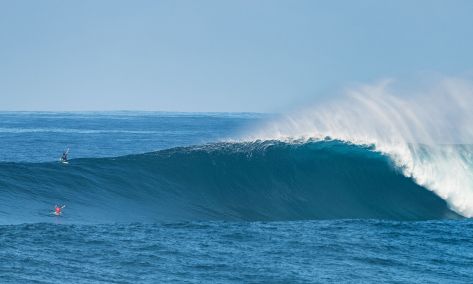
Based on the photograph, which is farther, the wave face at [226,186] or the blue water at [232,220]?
the wave face at [226,186]

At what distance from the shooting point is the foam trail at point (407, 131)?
2588 cm

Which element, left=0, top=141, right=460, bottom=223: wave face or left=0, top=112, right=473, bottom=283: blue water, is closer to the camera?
left=0, top=112, right=473, bottom=283: blue water

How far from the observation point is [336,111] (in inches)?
1203

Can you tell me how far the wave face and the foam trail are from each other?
523 mm

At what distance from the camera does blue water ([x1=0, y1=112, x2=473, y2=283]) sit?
15.4m

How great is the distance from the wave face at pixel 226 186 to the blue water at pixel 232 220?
40mm

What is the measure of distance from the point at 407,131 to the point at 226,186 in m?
7.17

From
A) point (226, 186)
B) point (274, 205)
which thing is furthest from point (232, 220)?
point (226, 186)

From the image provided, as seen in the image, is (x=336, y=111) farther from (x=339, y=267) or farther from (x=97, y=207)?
(x=339, y=267)

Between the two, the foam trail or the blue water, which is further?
the foam trail

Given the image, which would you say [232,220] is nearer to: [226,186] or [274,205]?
[274,205]

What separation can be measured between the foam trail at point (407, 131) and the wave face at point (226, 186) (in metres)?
0.52

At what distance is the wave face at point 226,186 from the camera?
867 inches

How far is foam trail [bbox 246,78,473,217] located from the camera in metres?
25.9
